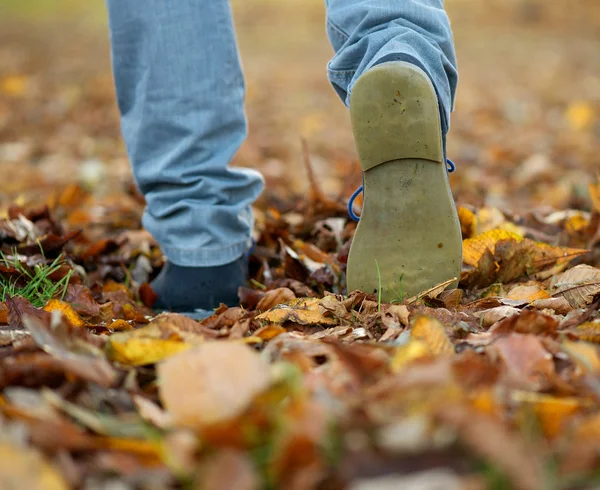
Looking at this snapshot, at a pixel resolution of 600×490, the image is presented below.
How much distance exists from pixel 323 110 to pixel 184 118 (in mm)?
3831

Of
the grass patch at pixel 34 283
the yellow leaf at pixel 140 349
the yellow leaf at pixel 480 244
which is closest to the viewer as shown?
the yellow leaf at pixel 140 349

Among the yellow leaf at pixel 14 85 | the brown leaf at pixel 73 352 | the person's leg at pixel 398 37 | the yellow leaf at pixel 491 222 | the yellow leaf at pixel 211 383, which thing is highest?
the person's leg at pixel 398 37

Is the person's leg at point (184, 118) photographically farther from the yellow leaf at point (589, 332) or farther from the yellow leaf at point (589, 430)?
the yellow leaf at point (589, 430)

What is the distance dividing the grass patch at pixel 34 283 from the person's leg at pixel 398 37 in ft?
2.56

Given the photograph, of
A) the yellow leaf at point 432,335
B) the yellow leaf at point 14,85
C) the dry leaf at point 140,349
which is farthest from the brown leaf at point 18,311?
the yellow leaf at point 14,85

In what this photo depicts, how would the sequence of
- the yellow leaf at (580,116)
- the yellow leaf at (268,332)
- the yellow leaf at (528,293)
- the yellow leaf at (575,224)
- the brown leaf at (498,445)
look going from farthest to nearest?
the yellow leaf at (580,116)
the yellow leaf at (575,224)
the yellow leaf at (528,293)
the yellow leaf at (268,332)
the brown leaf at (498,445)

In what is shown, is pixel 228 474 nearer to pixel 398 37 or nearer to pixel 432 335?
pixel 432 335

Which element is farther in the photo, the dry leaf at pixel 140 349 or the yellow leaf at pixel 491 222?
the yellow leaf at pixel 491 222

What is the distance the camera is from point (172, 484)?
795 millimetres

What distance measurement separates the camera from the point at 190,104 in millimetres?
1649

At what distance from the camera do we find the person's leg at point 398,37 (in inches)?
56.8

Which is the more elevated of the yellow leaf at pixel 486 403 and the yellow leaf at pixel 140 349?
the yellow leaf at pixel 486 403

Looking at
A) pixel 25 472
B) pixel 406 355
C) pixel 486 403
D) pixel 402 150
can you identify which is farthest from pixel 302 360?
pixel 402 150

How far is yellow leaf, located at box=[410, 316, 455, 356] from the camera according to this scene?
3.60 feet
